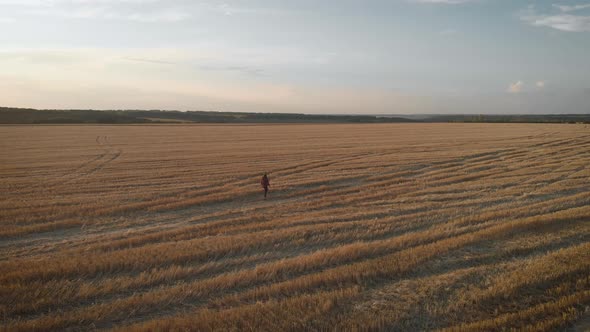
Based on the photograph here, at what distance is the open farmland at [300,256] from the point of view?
5.54 meters

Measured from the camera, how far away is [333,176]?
19781 millimetres

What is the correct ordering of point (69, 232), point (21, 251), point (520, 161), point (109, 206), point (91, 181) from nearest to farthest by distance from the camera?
point (21, 251)
point (69, 232)
point (109, 206)
point (91, 181)
point (520, 161)

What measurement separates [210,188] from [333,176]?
675 centimetres

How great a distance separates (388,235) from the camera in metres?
9.48

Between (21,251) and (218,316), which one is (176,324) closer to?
(218,316)

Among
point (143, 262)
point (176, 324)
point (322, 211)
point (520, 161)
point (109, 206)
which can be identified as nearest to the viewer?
point (176, 324)

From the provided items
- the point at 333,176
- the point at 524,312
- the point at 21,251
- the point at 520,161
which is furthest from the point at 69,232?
the point at 520,161

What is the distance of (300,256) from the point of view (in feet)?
26.2

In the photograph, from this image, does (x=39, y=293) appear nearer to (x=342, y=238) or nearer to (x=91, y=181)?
(x=342, y=238)

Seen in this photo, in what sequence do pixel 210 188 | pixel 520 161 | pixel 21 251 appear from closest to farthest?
pixel 21 251, pixel 210 188, pixel 520 161

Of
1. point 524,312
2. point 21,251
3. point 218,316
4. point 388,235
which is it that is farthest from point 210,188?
point 524,312

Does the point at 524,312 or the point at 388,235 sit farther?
the point at 388,235

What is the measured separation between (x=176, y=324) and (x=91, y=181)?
16.8m

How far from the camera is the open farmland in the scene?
5.54 meters
